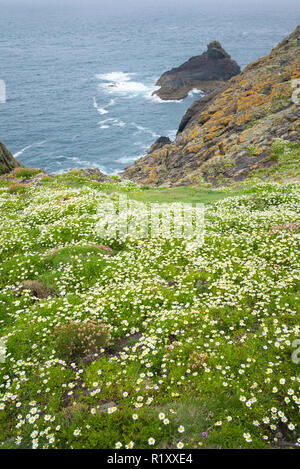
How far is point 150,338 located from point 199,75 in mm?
130890

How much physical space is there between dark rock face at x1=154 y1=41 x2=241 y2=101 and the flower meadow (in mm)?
108675

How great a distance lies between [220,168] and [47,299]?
1138 inches

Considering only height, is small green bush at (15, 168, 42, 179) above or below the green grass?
above

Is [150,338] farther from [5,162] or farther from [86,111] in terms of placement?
[86,111]

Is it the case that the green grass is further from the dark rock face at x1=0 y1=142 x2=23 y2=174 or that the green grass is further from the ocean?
the ocean

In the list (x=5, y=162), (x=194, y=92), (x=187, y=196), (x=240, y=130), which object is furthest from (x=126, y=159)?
(x=194, y=92)

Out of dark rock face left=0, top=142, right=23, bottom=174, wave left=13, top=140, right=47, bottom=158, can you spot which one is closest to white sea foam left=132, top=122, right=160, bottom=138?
wave left=13, top=140, right=47, bottom=158

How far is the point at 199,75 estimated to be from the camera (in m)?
119

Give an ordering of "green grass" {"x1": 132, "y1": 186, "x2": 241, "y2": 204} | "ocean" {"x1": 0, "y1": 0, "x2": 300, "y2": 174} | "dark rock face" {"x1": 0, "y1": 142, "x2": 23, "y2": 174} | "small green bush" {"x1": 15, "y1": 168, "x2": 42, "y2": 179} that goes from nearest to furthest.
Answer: "green grass" {"x1": 132, "y1": 186, "x2": 241, "y2": 204}, "small green bush" {"x1": 15, "y1": 168, "x2": 42, "y2": 179}, "dark rock face" {"x1": 0, "y1": 142, "x2": 23, "y2": 174}, "ocean" {"x1": 0, "y1": 0, "x2": 300, "y2": 174}

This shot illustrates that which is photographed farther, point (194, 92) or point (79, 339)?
point (194, 92)

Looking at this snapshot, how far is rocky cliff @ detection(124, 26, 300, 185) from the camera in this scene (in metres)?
35.0

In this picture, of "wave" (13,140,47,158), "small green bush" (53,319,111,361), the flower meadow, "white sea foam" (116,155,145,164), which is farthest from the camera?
"wave" (13,140,47,158)

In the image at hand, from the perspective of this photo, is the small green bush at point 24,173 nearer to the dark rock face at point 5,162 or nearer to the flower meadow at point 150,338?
the dark rock face at point 5,162

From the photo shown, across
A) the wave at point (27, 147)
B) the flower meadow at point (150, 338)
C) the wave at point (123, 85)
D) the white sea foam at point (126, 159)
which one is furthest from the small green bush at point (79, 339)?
the wave at point (123, 85)
